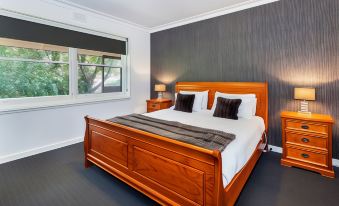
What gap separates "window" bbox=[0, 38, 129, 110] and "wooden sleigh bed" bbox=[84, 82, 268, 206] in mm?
1341

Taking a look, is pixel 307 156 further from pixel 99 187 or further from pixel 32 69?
pixel 32 69

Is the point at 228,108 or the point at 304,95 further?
the point at 228,108

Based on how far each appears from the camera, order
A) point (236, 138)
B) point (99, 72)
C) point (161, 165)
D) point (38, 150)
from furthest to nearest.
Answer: point (99, 72)
point (38, 150)
point (236, 138)
point (161, 165)

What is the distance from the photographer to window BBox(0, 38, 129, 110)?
2881 millimetres

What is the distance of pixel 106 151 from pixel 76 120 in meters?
1.63

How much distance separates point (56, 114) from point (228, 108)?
2.99m

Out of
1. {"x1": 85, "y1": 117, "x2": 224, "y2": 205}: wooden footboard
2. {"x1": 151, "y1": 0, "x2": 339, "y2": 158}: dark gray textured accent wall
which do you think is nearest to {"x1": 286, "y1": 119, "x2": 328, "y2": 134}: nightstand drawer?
{"x1": 151, "y1": 0, "x2": 339, "y2": 158}: dark gray textured accent wall

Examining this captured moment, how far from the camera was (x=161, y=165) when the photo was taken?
174cm

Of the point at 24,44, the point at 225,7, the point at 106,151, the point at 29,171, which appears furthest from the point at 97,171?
the point at 225,7

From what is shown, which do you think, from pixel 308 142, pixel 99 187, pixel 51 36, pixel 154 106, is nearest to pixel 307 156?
pixel 308 142

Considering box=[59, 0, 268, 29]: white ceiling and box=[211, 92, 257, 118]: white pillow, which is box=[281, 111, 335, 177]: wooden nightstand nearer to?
box=[211, 92, 257, 118]: white pillow

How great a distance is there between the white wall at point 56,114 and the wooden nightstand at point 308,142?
11.1 ft

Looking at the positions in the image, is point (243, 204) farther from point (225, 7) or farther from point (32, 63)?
point (32, 63)

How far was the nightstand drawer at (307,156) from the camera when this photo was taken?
2.46 meters
